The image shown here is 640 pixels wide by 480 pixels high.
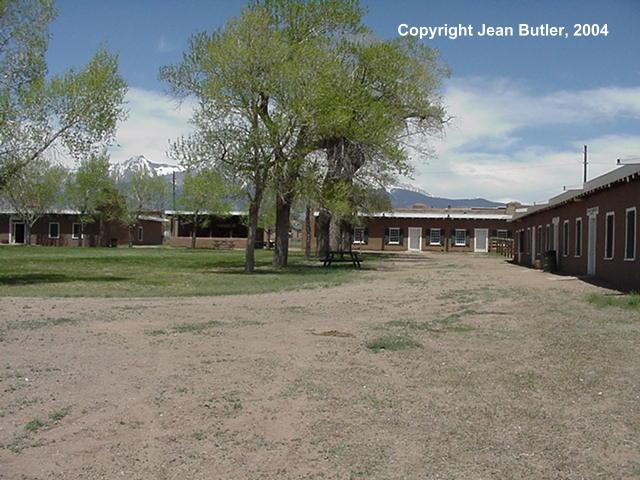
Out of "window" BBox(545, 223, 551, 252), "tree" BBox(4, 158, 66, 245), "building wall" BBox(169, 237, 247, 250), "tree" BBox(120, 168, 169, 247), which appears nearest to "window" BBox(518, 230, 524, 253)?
"window" BBox(545, 223, 551, 252)

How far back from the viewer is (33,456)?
6.01 metres

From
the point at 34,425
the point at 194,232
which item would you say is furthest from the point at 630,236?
the point at 194,232

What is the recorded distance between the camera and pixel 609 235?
24.2 meters

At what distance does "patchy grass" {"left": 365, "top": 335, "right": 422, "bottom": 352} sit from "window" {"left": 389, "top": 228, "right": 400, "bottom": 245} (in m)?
59.0

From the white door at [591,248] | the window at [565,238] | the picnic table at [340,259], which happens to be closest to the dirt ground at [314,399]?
the white door at [591,248]

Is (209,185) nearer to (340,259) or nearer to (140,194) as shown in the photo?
(340,259)

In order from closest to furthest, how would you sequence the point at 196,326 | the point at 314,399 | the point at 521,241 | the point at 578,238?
the point at 314,399, the point at 196,326, the point at 578,238, the point at 521,241

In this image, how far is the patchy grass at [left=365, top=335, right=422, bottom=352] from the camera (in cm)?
1067

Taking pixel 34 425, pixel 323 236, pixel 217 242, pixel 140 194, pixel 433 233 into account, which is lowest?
pixel 34 425

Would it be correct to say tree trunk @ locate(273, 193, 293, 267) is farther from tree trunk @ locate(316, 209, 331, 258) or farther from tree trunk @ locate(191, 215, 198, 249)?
tree trunk @ locate(191, 215, 198, 249)

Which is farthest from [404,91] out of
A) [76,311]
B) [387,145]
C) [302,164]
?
[76,311]

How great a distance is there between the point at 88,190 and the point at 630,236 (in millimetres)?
57333

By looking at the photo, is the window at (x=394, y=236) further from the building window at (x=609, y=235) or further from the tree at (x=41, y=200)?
the building window at (x=609, y=235)

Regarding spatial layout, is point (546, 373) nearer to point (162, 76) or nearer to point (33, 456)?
point (33, 456)
